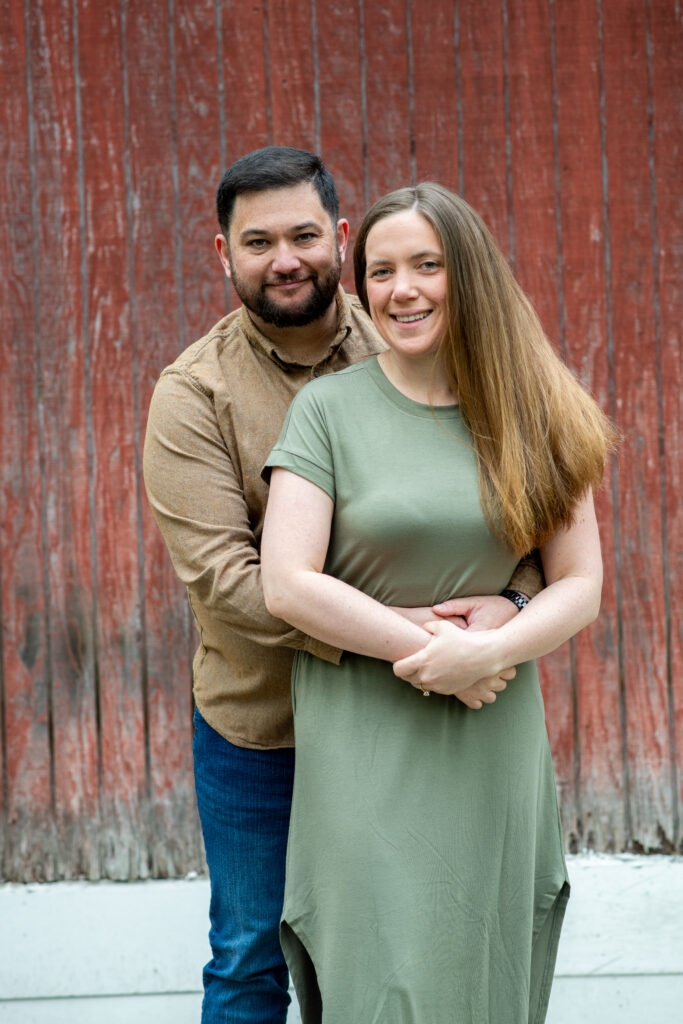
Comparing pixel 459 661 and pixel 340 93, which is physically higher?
pixel 340 93

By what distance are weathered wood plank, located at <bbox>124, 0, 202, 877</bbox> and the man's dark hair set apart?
0.93m

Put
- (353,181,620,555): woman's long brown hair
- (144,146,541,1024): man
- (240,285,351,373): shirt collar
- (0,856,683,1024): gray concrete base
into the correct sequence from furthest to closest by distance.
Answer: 1. (0,856,683,1024): gray concrete base
2. (240,285,351,373): shirt collar
3. (144,146,541,1024): man
4. (353,181,620,555): woman's long brown hair

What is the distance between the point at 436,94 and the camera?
2.95m

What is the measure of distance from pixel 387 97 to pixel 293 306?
1.25 meters

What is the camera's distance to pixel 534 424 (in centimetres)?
182

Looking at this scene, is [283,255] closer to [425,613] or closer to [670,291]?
[425,613]

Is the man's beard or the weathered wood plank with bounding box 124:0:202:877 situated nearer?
the man's beard

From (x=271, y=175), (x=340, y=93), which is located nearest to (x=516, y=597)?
(x=271, y=175)

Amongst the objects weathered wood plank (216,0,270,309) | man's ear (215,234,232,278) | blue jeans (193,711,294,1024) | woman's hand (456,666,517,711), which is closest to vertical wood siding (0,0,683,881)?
weathered wood plank (216,0,270,309)

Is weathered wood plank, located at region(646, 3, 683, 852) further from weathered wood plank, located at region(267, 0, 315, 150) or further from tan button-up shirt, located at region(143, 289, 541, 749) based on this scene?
tan button-up shirt, located at region(143, 289, 541, 749)

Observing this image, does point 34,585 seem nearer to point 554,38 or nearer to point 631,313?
point 631,313

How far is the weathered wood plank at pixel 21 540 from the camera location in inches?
116

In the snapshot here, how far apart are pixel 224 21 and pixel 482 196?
879 millimetres

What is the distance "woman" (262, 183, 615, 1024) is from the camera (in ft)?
5.65
